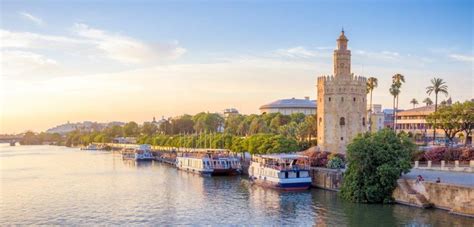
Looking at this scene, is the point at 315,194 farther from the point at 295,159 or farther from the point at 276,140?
the point at 276,140

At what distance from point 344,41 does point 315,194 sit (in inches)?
1097

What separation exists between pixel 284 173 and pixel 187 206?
12124mm

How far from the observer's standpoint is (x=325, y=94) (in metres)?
70.1

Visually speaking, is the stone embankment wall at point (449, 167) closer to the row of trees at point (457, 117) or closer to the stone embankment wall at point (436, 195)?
the stone embankment wall at point (436, 195)

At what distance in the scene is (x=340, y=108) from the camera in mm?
69375

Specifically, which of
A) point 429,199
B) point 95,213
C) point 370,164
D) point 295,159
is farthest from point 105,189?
point 429,199

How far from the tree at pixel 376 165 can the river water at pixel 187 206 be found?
1362 mm

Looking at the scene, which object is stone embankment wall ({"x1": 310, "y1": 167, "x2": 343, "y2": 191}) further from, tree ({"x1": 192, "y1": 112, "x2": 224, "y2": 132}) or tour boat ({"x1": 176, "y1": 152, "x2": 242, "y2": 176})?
tree ({"x1": 192, "y1": 112, "x2": 224, "y2": 132})

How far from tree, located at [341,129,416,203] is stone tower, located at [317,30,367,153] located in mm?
23414

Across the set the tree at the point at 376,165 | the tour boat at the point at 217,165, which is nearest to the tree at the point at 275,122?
the tour boat at the point at 217,165

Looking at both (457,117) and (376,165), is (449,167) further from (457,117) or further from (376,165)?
(457,117)

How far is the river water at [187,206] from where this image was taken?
3844 cm

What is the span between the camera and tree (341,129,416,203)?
42875mm

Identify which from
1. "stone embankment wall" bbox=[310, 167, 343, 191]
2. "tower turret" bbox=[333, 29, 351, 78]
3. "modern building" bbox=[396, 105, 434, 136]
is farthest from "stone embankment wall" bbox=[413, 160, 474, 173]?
"modern building" bbox=[396, 105, 434, 136]
